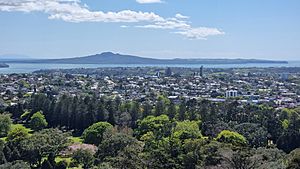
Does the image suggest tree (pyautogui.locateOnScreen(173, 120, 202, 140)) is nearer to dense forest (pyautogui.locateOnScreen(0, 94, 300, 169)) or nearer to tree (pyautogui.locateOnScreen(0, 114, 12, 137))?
dense forest (pyautogui.locateOnScreen(0, 94, 300, 169))

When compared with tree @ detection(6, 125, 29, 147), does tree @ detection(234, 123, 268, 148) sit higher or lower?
lower

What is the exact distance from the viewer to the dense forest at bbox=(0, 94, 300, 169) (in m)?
16.7

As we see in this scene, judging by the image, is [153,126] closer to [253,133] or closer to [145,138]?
[145,138]

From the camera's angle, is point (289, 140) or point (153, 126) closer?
point (289, 140)

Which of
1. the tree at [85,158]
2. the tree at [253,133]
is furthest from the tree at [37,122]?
the tree at [253,133]

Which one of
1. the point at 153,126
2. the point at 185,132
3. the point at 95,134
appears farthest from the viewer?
the point at 153,126

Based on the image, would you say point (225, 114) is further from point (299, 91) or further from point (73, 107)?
point (299, 91)

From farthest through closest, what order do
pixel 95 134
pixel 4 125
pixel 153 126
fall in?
1. pixel 4 125
2. pixel 153 126
3. pixel 95 134

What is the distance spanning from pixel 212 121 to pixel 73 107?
41.9 ft

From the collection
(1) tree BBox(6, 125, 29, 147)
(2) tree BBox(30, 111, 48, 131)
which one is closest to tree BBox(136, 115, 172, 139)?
(1) tree BBox(6, 125, 29, 147)

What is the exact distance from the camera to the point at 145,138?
79.5 ft

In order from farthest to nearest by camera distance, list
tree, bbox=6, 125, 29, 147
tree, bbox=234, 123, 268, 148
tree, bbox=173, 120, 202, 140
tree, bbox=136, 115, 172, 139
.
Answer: tree, bbox=136, 115, 172, 139 < tree, bbox=234, 123, 268, 148 < tree, bbox=173, 120, 202, 140 < tree, bbox=6, 125, 29, 147

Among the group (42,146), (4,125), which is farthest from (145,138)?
(4,125)

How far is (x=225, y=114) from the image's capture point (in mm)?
32438
